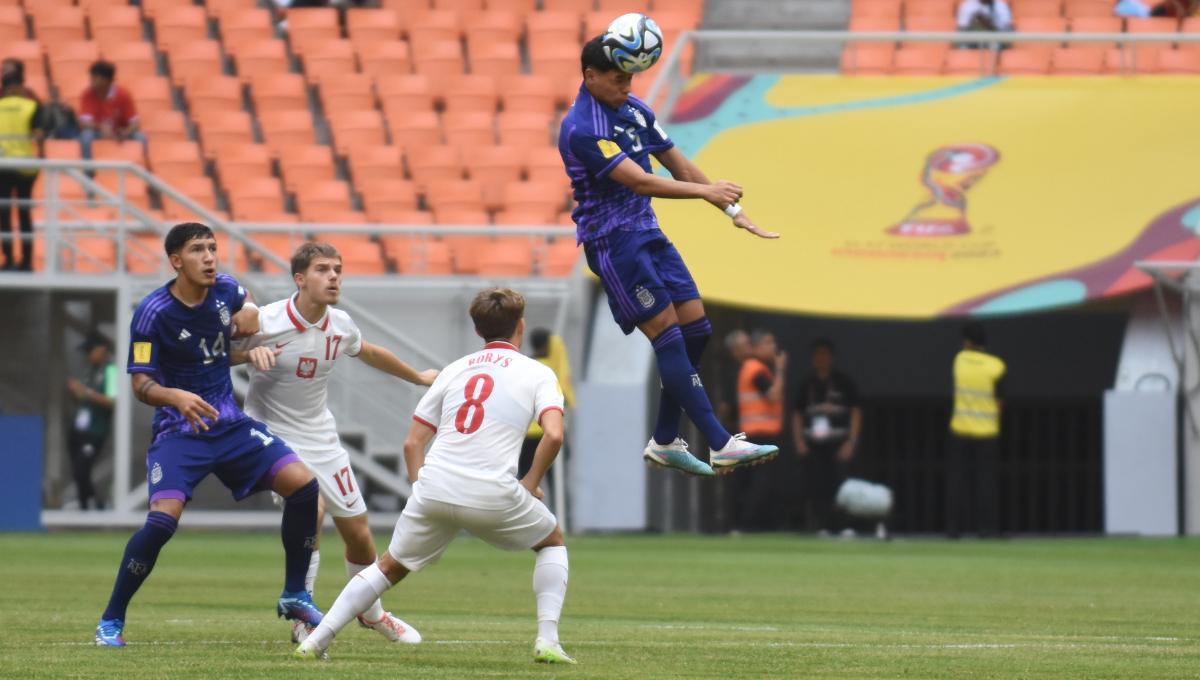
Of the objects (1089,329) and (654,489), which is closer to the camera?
(654,489)

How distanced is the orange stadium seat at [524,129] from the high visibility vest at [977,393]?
235 inches

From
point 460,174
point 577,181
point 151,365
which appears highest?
point 460,174

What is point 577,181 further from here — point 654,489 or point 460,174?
point 460,174

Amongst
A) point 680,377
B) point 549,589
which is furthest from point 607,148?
point 549,589

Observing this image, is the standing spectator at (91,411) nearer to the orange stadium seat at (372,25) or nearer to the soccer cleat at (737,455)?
the orange stadium seat at (372,25)

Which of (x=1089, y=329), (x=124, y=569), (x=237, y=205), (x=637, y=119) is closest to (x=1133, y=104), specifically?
(x=1089, y=329)

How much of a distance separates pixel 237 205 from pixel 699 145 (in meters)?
5.22

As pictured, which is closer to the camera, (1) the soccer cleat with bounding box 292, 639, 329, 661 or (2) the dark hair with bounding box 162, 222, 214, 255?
(1) the soccer cleat with bounding box 292, 639, 329, 661

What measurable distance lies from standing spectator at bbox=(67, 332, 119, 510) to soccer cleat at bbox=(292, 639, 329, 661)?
13.2m

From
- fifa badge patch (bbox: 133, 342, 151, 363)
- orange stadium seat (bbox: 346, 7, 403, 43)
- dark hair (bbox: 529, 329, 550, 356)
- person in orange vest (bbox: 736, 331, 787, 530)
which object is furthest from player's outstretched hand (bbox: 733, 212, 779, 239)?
orange stadium seat (bbox: 346, 7, 403, 43)

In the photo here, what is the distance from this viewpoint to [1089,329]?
922 inches

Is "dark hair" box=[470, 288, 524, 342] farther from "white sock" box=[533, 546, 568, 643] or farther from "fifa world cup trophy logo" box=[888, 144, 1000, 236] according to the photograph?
"fifa world cup trophy logo" box=[888, 144, 1000, 236]

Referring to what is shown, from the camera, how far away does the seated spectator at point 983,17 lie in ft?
76.2

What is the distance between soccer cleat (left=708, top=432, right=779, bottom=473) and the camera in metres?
9.01
